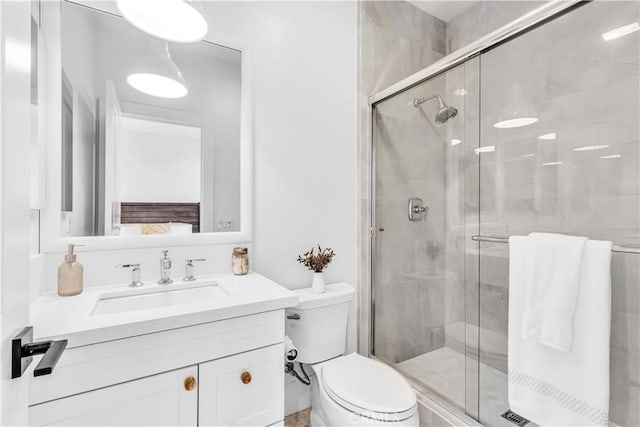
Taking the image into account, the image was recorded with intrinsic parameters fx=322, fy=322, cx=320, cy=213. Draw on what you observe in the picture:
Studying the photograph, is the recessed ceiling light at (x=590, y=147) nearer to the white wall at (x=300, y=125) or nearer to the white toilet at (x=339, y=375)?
the white wall at (x=300, y=125)

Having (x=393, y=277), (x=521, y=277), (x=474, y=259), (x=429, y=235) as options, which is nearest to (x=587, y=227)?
(x=521, y=277)

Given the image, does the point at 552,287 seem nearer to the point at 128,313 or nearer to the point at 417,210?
the point at 417,210

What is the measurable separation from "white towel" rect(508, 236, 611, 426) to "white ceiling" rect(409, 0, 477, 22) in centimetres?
176

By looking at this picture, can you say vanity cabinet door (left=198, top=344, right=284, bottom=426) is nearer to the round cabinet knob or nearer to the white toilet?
the round cabinet knob

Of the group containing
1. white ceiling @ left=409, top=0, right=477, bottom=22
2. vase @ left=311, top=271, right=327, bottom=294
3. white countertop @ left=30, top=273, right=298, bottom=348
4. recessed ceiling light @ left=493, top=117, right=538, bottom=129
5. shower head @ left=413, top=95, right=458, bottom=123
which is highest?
white ceiling @ left=409, top=0, right=477, bottom=22

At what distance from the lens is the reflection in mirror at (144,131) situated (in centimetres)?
125

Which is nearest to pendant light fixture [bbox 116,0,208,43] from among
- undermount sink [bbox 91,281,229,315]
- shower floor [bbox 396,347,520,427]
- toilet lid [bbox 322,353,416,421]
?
undermount sink [bbox 91,281,229,315]

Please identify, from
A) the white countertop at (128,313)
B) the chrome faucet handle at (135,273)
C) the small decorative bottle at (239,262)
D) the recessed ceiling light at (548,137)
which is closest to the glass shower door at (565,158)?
the recessed ceiling light at (548,137)

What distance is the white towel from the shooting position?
1.05 m

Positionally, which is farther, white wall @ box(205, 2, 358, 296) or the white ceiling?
the white ceiling

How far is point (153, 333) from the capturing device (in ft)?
3.04

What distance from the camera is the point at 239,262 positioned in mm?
1490

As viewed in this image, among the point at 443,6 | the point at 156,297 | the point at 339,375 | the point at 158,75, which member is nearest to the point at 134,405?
the point at 156,297

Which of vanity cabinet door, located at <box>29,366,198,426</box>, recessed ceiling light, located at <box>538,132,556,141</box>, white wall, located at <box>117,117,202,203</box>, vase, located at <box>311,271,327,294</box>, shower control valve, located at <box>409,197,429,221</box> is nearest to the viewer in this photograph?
vanity cabinet door, located at <box>29,366,198,426</box>
